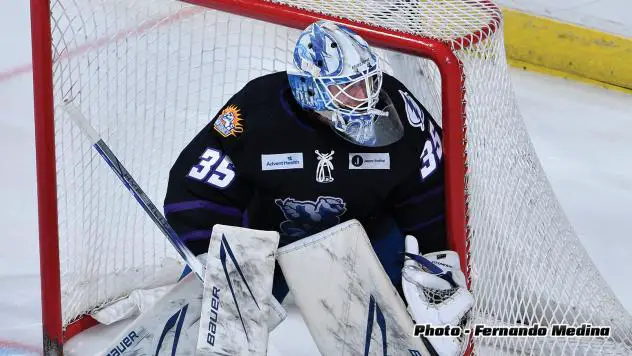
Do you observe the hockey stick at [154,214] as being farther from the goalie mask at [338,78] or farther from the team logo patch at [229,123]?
the goalie mask at [338,78]

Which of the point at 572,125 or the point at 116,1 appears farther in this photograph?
the point at 572,125

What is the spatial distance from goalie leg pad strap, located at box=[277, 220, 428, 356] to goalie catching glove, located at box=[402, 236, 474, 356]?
4 cm

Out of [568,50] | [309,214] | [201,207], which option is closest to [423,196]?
[309,214]

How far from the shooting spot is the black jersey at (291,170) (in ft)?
8.24

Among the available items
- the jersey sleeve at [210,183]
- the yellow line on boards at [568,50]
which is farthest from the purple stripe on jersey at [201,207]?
the yellow line on boards at [568,50]

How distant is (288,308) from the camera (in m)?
3.20

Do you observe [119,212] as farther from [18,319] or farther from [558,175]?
[558,175]

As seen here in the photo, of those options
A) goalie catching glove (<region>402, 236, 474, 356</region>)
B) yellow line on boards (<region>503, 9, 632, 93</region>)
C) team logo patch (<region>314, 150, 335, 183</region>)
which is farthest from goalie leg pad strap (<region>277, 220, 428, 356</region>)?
yellow line on boards (<region>503, 9, 632, 93</region>)

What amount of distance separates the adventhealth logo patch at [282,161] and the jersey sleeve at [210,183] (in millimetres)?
51

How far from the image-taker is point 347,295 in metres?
2.53

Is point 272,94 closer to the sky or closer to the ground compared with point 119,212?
closer to the sky

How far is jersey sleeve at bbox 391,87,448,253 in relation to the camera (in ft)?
8.46

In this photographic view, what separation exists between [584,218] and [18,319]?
186cm

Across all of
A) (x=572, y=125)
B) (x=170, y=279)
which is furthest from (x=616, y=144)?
(x=170, y=279)
